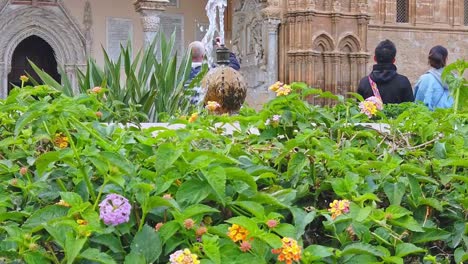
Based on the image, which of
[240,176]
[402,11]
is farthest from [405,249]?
[402,11]

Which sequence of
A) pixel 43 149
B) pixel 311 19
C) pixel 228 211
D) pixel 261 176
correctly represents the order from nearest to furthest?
1. pixel 228 211
2. pixel 261 176
3. pixel 43 149
4. pixel 311 19

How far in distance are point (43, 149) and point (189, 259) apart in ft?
3.37

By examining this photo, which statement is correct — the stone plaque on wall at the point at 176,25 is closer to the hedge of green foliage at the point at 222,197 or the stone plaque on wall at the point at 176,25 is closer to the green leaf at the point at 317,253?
the hedge of green foliage at the point at 222,197

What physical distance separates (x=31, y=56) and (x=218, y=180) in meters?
14.3

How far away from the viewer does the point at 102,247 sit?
1764 millimetres

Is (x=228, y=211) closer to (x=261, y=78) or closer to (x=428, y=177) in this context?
(x=428, y=177)

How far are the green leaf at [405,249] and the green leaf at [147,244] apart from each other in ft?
2.06

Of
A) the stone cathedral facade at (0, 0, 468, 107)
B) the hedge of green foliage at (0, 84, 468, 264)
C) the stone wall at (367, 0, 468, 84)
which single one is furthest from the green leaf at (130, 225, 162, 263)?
the stone wall at (367, 0, 468, 84)

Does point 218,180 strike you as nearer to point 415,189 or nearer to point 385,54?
point 415,189

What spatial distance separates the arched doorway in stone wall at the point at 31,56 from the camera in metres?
15.1

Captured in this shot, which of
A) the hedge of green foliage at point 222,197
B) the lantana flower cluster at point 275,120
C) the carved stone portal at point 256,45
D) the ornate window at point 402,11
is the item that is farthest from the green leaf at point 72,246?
the ornate window at point 402,11

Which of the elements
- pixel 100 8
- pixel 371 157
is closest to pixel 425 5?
pixel 100 8

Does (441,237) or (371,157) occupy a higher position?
(371,157)

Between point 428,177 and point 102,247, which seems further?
point 428,177
